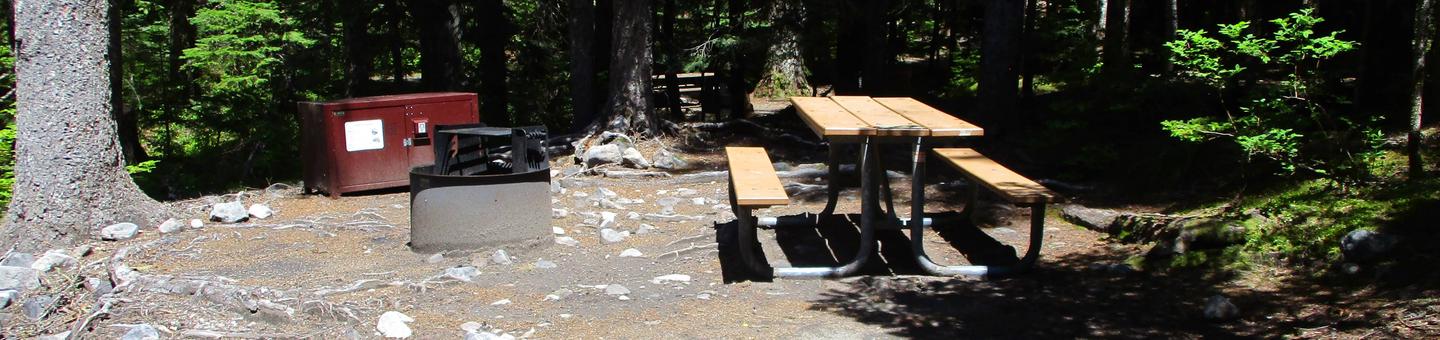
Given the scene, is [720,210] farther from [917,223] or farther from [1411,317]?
[1411,317]

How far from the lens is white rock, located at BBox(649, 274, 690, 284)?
616 cm

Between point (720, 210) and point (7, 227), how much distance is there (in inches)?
203

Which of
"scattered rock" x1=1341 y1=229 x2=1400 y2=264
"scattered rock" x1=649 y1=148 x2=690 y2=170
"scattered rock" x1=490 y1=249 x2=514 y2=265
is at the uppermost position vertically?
"scattered rock" x1=649 y1=148 x2=690 y2=170

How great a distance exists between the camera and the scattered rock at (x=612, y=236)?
24.1 ft

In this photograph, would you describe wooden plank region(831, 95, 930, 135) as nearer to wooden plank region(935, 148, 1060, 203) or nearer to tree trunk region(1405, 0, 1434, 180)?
wooden plank region(935, 148, 1060, 203)

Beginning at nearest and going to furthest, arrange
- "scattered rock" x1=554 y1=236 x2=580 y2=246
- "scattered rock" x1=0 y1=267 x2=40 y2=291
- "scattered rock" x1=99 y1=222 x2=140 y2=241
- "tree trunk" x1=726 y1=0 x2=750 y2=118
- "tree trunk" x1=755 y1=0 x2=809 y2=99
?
"scattered rock" x1=0 y1=267 x2=40 y2=291
"scattered rock" x1=554 y1=236 x2=580 y2=246
"scattered rock" x1=99 y1=222 x2=140 y2=241
"tree trunk" x1=726 y1=0 x2=750 y2=118
"tree trunk" x1=755 y1=0 x2=809 y2=99

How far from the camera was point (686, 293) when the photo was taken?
5879 millimetres

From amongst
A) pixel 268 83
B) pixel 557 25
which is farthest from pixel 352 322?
pixel 557 25

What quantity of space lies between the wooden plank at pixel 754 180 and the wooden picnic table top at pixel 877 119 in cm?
42

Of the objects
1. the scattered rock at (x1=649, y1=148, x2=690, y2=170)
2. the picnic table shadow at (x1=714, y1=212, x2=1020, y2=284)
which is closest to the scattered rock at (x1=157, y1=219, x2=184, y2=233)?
the picnic table shadow at (x1=714, y1=212, x2=1020, y2=284)

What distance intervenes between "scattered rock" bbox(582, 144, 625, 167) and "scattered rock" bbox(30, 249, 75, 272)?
16.5ft

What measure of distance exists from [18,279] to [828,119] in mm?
4839

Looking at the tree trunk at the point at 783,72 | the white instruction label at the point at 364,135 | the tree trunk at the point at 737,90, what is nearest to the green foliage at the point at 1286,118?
the white instruction label at the point at 364,135

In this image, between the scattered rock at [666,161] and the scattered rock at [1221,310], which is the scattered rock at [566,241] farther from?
the scattered rock at [1221,310]
